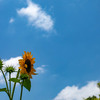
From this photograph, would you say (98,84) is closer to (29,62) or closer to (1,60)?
(29,62)

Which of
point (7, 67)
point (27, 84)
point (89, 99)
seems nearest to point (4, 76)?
point (7, 67)

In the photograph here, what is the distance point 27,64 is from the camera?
4305mm

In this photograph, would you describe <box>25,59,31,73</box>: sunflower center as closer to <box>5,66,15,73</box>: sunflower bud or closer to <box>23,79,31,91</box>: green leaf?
<box>5,66,15,73</box>: sunflower bud

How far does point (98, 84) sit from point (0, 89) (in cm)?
492

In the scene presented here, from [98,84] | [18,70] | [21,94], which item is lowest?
[21,94]

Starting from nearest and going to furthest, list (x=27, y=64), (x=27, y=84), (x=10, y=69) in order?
1. (x=27, y=84)
2. (x=10, y=69)
3. (x=27, y=64)

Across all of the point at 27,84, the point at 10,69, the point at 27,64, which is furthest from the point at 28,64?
the point at 27,84

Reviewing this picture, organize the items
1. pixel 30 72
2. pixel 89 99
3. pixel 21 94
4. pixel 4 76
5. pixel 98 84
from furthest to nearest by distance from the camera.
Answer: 1. pixel 98 84
2. pixel 89 99
3. pixel 30 72
4. pixel 4 76
5. pixel 21 94

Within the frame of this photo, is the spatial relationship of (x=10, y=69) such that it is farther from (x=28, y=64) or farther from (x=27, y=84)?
(x=27, y=84)

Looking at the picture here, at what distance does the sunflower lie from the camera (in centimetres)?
416

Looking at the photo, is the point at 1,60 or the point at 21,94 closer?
the point at 21,94

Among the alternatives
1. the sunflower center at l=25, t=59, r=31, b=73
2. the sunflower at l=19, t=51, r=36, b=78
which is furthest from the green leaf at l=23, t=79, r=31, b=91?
the sunflower center at l=25, t=59, r=31, b=73

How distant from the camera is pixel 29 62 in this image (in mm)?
4352

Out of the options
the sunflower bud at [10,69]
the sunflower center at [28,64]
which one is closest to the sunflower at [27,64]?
the sunflower center at [28,64]
